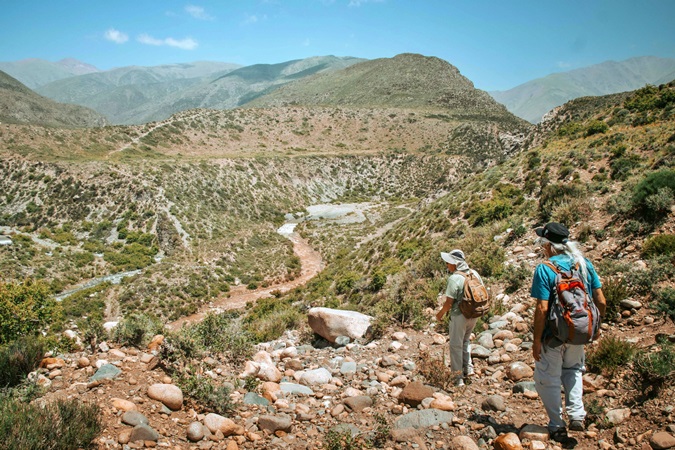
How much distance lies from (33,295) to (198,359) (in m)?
9.26

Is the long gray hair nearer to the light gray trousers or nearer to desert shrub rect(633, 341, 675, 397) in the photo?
the light gray trousers

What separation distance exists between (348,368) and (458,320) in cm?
239

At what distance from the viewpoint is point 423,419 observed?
15.1ft

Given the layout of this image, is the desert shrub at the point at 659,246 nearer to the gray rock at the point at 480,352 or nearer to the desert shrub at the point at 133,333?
the gray rock at the point at 480,352

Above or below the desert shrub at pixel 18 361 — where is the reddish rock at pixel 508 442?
below

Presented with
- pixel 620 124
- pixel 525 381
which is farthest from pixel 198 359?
pixel 620 124

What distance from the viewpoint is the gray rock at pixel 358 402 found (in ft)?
17.1

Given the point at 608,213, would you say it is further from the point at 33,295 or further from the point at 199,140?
the point at 199,140

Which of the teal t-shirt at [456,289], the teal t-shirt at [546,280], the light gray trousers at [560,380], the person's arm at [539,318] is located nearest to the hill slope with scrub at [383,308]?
the light gray trousers at [560,380]

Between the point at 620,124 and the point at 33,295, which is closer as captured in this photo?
the point at 33,295

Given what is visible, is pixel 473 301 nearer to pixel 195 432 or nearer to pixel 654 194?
pixel 195 432

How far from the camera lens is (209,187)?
46.1 meters

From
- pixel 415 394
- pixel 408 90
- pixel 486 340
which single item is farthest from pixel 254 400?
pixel 408 90

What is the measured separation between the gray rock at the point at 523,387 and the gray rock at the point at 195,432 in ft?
13.6
